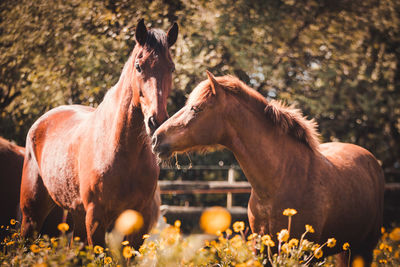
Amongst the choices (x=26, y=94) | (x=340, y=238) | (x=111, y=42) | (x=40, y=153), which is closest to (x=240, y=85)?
(x=340, y=238)

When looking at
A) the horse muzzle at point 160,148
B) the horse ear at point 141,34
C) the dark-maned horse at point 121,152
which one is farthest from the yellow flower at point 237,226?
the horse ear at point 141,34

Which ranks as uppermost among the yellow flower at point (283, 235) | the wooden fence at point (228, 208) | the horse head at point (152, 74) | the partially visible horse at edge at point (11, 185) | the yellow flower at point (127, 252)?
the horse head at point (152, 74)

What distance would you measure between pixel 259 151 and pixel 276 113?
0.37 metres

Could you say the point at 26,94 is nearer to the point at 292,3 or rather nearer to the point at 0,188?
the point at 0,188

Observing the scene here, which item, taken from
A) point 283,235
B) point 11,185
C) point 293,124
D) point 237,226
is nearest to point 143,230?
point 237,226

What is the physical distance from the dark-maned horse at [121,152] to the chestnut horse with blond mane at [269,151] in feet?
0.87

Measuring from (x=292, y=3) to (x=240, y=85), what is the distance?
16.4ft

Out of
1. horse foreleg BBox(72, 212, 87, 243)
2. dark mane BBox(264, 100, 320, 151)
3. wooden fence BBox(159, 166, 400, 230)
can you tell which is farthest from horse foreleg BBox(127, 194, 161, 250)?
wooden fence BBox(159, 166, 400, 230)

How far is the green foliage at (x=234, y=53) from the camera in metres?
5.50

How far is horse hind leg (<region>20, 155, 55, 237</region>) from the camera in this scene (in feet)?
12.3

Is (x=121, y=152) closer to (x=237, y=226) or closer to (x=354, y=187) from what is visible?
(x=237, y=226)

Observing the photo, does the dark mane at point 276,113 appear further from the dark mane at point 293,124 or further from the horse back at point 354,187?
the horse back at point 354,187

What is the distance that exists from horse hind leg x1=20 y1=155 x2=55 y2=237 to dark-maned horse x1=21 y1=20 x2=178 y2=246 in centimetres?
46

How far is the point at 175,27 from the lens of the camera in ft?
10.5
